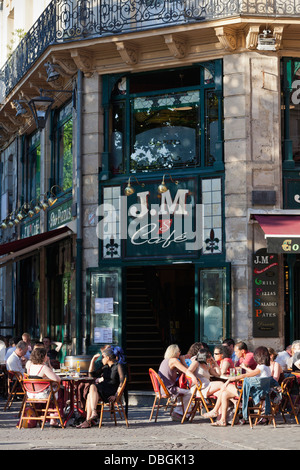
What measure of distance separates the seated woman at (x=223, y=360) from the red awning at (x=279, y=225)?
2.51 m

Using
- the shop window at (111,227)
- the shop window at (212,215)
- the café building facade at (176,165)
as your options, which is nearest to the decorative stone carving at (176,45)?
the café building facade at (176,165)

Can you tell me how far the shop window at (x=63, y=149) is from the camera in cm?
2136

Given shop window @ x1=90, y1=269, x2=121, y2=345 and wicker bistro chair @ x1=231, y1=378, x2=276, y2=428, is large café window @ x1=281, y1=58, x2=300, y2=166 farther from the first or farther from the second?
wicker bistro chair @ x1=231, y1=378, x2=276, y2=428

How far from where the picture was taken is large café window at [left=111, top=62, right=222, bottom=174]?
18875mm

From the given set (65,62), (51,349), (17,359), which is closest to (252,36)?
(65,62)

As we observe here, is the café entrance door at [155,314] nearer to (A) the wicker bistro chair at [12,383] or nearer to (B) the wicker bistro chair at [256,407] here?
(A) the wicker bistro chair at [12,383]

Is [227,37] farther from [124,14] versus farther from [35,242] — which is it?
[35,242]

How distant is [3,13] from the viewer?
2945 centimetres

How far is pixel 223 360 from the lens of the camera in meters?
15.5

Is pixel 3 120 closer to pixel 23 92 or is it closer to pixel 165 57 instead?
pixel 23 92

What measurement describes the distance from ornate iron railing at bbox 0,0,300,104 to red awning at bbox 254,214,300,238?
3.63 meters

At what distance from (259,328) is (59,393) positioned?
4409 millimetres

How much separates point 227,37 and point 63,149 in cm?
546

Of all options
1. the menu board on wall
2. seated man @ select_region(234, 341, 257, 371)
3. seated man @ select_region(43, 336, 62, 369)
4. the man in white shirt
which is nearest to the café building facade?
the menu board on wall
